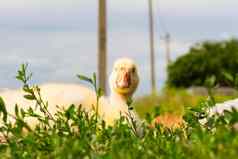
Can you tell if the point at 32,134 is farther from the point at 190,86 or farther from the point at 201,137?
the point at 190,86

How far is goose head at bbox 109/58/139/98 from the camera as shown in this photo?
10.7 metres

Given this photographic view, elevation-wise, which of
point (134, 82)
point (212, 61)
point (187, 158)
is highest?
point (212, 61)

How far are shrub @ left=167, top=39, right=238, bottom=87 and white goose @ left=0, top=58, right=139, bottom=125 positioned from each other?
1544 inches

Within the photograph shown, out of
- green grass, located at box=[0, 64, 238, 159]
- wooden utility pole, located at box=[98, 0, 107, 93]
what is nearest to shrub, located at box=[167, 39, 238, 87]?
wooden utility pole, located at box=[98, 0, 107, 93]

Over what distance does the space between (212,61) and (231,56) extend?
1183 mm

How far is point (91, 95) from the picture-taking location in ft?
32.9

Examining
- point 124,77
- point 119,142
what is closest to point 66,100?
point 124,77

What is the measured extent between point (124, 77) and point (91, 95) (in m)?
0.84

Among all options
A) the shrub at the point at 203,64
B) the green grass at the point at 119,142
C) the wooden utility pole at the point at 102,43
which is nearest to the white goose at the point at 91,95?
the green grass at the point at 119,142

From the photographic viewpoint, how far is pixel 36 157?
4.01 meters

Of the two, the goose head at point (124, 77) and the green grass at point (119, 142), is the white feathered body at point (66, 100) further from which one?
the green grass at point (119, 142)

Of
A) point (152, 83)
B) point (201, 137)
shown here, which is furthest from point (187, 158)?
point (152, 83)

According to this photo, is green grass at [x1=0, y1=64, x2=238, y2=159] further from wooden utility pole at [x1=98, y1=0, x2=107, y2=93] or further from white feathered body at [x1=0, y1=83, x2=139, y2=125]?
wooden utility pole at [x1=98, y1=0, x2=107, y2=93]

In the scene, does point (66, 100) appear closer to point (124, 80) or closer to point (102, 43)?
point (124, 80)
